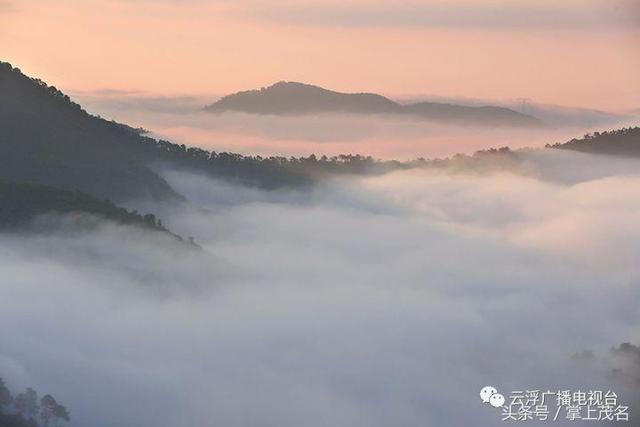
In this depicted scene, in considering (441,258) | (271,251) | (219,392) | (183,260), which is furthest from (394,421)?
(441,258)

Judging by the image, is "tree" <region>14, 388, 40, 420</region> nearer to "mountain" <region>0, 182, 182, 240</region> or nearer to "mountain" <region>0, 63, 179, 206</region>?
"mountain" <region>0, 182, 182, 240</region>

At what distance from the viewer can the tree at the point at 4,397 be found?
66.0 meters

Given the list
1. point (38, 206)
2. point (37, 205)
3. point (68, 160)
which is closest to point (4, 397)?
point (38, 206)

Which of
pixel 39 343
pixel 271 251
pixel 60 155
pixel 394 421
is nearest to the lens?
pixel 39 343

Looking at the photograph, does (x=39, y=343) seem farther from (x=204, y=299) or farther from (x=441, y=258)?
(x=441, y=258)

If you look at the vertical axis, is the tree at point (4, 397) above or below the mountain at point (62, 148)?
below

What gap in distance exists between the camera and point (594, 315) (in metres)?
132

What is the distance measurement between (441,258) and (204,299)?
255 feet

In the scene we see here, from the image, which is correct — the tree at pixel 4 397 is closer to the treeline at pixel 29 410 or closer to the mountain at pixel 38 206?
the treeline at pixel 29 410

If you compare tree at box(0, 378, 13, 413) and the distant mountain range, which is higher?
the distant mountain range

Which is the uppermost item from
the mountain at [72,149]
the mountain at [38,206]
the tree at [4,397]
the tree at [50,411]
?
the mountain at [72,149]

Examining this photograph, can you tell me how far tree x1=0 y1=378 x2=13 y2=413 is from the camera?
65956 millimetres

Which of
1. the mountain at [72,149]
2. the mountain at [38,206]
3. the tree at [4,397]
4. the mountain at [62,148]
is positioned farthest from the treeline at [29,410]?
the mountain at [62,148]

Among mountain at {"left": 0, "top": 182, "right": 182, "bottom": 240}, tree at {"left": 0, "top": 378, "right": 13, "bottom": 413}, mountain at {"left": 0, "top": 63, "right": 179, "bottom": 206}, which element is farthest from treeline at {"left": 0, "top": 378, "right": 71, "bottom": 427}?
mountain at {"left": 0, "top": 63, "right": 179, "bottom": 206}
